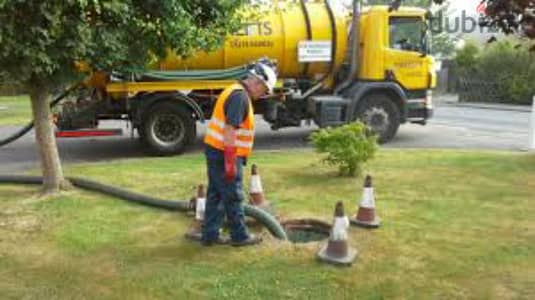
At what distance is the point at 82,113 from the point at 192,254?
6.62 metres

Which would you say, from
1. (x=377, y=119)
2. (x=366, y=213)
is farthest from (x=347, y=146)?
(x=377, y=119)

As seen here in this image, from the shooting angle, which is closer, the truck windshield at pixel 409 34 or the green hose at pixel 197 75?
the green hose at pixel 197 75

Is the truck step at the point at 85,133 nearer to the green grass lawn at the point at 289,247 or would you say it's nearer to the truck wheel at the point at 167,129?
the truck wheel at the point at 167,129

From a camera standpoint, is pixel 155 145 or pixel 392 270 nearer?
pixel 392 270

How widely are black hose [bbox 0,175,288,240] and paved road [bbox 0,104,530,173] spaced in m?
1.94

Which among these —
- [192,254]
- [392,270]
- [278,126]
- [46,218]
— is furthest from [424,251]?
[278,126]

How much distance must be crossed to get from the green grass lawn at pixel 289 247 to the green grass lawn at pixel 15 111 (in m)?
10.1

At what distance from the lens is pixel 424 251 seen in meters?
6.04

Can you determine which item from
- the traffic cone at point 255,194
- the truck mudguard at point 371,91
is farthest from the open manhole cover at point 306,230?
the truck mudguard at point 371,91

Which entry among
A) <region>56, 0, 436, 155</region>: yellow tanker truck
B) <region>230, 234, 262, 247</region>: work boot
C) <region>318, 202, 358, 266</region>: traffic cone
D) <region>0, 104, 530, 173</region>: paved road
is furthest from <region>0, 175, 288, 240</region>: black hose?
<region>56, 0, 436, 155</region>: yellow tanker truck

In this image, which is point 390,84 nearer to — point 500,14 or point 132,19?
point 132,19

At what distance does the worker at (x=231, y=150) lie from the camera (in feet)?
18.5

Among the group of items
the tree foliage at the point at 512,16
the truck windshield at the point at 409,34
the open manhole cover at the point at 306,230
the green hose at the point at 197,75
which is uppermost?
the truck windshield at the point at 409,34

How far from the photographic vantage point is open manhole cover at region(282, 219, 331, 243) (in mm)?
6618
